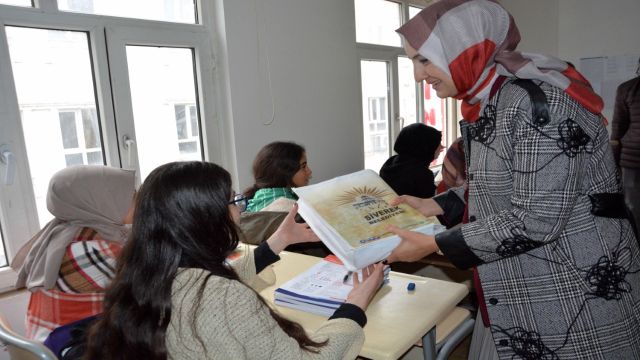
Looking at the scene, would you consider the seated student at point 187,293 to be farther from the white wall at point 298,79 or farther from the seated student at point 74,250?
the white wall at point 298,79

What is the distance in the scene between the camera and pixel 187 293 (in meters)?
0.90

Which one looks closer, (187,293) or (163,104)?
(187,293)

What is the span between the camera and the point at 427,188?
3.22 metres

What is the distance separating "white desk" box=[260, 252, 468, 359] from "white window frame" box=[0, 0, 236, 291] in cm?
137

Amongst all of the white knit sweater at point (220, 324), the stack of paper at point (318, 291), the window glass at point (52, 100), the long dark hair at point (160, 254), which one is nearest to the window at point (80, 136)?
the window glass at point (52, 100)

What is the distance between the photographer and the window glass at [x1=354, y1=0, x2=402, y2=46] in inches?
163

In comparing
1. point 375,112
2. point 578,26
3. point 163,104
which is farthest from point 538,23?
point 163,104

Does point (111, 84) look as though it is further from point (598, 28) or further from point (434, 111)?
point (598, 28)

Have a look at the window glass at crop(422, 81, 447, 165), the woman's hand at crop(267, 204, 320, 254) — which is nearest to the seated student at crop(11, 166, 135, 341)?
the woman's hand at crop(267, 204, 320, 254)

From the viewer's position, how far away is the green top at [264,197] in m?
2.46

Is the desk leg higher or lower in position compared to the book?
lower

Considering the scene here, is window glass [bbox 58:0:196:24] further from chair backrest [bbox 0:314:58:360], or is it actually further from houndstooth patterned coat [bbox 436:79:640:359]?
houndstooth patterned coat [bbox 436:79:640:359]

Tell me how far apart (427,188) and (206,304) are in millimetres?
2518

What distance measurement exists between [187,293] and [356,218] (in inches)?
18.0
